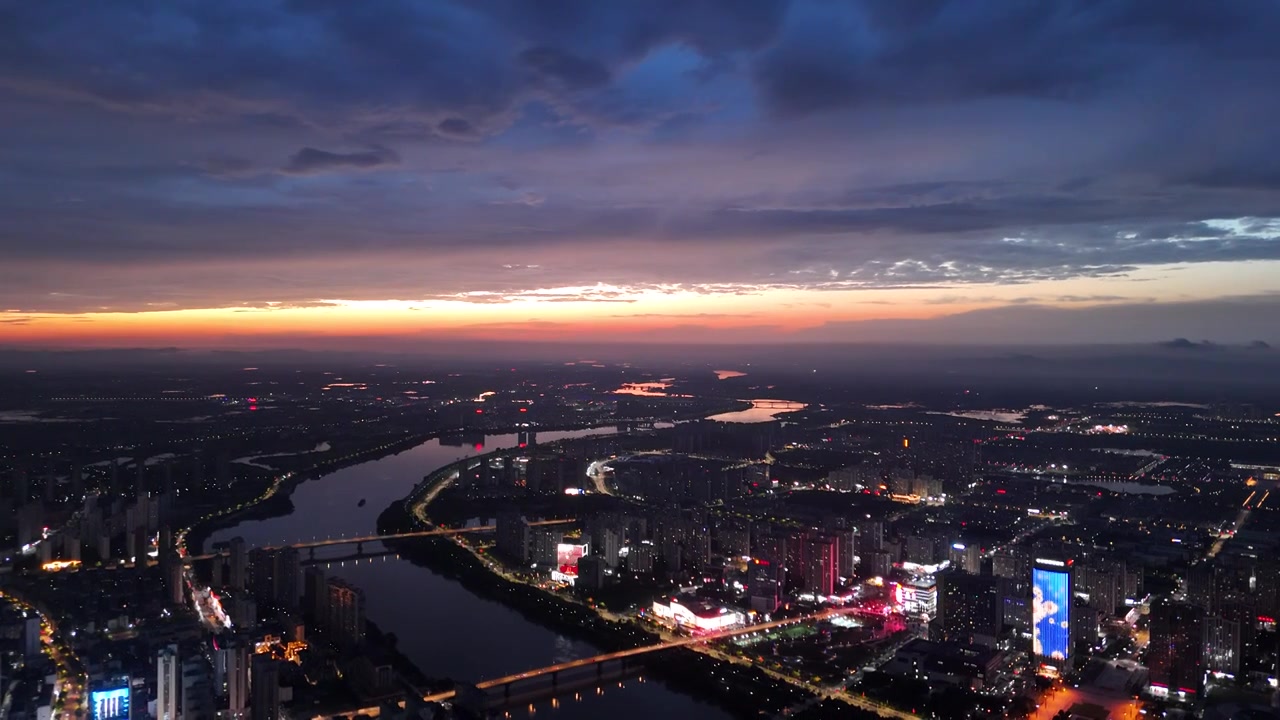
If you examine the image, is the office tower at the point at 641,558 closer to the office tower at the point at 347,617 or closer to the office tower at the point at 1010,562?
the office tower at the point at 347,617

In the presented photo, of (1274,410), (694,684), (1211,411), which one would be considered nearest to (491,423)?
(694,684)

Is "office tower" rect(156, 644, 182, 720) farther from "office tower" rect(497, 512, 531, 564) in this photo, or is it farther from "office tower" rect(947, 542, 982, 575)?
"office tower" rect(947, 542, 982, 575)

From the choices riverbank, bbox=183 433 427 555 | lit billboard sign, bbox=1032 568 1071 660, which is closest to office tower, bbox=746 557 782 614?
lit billboard sign, bbox=1032 568 1071 660

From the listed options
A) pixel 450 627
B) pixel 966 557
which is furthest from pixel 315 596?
pixel 966 557

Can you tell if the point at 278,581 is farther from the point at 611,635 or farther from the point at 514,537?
the point at 611,635

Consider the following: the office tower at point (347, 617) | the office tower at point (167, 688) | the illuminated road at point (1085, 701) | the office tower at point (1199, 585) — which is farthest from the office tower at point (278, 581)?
the office tower at point (1199, 585)
